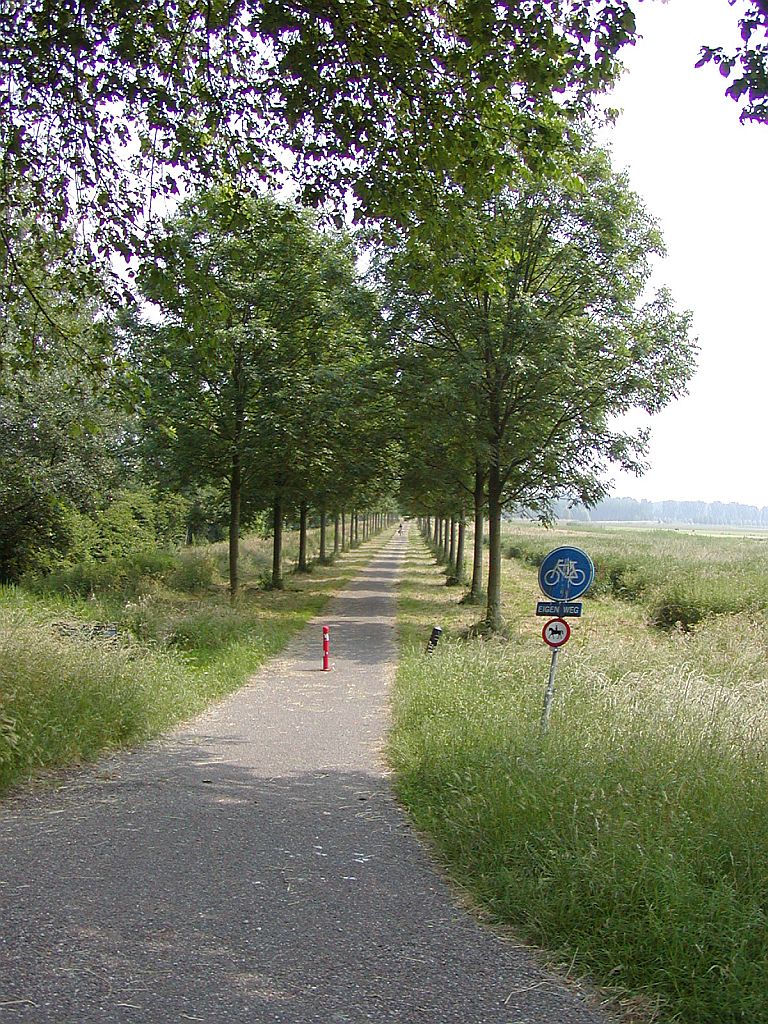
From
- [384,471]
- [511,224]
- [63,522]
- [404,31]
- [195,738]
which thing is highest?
[511,224]

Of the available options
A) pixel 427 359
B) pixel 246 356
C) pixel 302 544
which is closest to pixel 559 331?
pixel 427 359

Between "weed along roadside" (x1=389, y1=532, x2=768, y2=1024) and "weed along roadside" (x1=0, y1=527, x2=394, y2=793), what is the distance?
295 cm

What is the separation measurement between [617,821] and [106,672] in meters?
6.58

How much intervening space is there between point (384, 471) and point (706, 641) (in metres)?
13.5

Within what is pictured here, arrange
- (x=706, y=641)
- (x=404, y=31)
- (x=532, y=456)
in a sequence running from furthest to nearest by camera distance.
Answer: (x=532, y=456), (x=706, y=641), (x=404, y=31)

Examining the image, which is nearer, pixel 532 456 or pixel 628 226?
pixel 628 226

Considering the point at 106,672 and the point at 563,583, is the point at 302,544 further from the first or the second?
the point at 563,583

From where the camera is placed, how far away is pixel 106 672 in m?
10.4

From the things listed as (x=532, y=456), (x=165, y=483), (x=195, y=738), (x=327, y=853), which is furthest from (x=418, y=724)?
(x=165, y=483)

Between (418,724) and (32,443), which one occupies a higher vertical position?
(32,443)

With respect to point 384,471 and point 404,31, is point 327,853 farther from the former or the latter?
point 384,471

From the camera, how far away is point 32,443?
26.8 metres

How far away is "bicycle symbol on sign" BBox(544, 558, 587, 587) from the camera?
8.80m

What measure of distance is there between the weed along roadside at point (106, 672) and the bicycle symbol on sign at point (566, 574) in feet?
15.4
